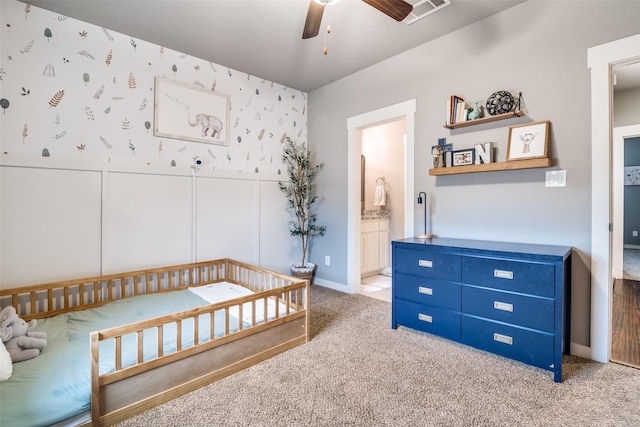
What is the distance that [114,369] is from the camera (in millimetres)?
1495

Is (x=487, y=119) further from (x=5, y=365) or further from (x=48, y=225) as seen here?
(x=48, y=225)

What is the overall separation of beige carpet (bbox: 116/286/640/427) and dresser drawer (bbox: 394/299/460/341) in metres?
A: 0.11

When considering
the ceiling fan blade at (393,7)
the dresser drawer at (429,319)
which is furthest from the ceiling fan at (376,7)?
the dresser drawer at (429,319)

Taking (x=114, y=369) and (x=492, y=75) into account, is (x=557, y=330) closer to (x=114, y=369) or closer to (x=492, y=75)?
(x=492, y=75)

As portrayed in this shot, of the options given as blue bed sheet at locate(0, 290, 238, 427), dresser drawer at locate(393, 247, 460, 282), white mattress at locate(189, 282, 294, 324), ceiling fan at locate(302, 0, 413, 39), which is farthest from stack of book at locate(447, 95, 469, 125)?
blue bed sheet at locate(0, 290, 238, 427)

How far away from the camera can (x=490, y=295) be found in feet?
6.67

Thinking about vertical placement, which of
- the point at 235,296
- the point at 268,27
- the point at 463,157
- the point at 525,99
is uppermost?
the point at 268,27

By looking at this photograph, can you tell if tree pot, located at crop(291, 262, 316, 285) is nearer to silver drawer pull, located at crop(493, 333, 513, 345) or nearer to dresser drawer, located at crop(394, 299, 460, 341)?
dresser drawer, located at crop(394, 299, 460, 341)

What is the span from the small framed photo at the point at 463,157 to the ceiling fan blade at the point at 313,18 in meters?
1.55

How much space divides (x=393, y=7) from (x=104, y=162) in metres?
2.56

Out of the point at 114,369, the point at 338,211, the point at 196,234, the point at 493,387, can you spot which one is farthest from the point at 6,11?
the point at 493,387

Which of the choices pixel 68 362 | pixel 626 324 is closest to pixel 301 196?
pixel 68 362

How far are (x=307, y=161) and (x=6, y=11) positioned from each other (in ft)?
9.43

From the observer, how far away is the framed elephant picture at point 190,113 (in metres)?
2.92
